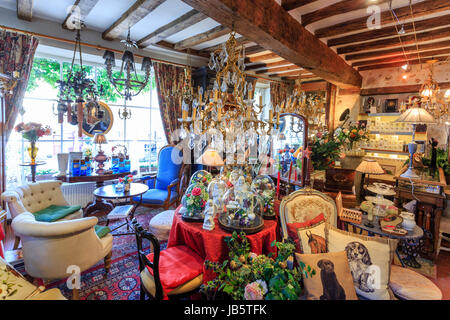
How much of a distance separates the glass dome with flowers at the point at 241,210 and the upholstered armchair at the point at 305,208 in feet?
0.83

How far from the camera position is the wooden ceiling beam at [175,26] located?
3.24m

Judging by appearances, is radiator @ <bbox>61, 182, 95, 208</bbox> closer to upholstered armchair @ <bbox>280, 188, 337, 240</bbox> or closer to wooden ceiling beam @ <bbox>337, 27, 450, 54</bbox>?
upholstered armchair @ <bbox>280, 188, 337, 240</bbox>

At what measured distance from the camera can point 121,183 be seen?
3.92 m

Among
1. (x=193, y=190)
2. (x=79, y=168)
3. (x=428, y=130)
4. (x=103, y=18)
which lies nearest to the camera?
(x=193, y=190)

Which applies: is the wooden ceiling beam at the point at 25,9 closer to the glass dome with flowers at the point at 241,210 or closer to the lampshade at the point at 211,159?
the lampshade at the point at 211,159

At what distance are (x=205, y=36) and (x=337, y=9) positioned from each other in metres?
2.15

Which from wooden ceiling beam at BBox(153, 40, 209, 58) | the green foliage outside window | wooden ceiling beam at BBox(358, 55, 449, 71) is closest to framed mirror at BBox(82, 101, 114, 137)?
the green foliage outside window

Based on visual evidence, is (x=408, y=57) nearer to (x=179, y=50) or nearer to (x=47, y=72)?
(x=179, y=50)

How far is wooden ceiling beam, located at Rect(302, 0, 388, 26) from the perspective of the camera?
8.41 feet

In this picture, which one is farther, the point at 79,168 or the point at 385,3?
the point at 79,168

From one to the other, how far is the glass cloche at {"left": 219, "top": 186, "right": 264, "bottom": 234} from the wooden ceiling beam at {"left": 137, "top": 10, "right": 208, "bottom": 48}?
2572 mm
